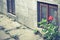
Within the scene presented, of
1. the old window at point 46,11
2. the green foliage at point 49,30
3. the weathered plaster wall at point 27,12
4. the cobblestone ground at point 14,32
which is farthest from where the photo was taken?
the weathered plaster wall at point 27,12

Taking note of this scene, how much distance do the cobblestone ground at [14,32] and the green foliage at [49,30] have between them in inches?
19.2

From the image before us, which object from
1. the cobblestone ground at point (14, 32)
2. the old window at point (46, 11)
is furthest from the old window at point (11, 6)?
the old window at point (46, 11)

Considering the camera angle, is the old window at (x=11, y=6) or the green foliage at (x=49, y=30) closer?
the green foliage at (x=49, y=30)

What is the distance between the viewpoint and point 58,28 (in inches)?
266

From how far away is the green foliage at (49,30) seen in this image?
6686 millimetres

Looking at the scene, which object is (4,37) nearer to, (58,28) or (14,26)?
(14,26)

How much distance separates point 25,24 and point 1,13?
94.5 inches

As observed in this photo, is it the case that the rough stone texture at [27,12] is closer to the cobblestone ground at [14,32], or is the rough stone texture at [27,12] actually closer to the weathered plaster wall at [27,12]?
the weathered plaster wall at [27,12]

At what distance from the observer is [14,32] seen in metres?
7.95

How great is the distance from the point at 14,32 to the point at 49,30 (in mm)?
1736

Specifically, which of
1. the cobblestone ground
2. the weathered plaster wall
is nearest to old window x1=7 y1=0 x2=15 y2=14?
the weathered plaster wall

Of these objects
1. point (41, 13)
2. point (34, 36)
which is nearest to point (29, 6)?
point (41, 13)

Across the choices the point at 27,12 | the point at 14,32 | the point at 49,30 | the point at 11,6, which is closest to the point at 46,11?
the point at 49,30

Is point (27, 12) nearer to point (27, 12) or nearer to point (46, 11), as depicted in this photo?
point (27, 12)
